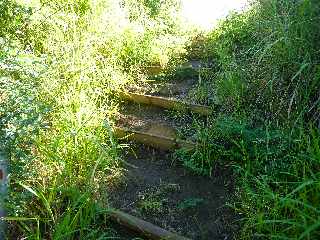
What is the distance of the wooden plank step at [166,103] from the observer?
4.43 meters

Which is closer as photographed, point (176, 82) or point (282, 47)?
point (282, 47)

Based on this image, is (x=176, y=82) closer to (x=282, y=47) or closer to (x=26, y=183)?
(x=282, y=47)

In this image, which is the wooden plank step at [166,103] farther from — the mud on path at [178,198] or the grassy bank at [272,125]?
the mud on path at [178,198]

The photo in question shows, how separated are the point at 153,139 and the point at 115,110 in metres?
0.64

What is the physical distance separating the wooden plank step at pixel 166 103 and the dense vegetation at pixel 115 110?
143 mm

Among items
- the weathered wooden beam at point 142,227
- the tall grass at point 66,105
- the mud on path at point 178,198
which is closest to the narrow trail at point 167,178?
the mud on path at point 178,198

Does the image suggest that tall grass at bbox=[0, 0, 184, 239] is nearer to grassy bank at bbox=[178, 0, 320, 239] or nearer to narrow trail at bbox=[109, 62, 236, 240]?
narrow trail at bbox=[109, 62, 236, 240]

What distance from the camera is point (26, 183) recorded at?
3.20 metres

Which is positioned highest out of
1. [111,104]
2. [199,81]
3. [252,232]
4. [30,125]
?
[199,81]

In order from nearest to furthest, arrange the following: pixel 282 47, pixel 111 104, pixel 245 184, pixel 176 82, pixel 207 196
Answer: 1. pixel 245 184
2. pixel 207 196
3. pixel 282 47
4. pixel 111 104
5. pixel 176 82

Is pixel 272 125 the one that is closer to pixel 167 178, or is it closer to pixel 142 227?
pixel 167 178

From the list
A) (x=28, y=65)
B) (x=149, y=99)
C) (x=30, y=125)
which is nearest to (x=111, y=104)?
(x=149, y=99)

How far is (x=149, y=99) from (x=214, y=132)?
1.29m

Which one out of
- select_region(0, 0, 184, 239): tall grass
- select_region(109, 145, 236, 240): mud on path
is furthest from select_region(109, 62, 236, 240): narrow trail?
select_region(0, 0, 184, 239): tall grass
